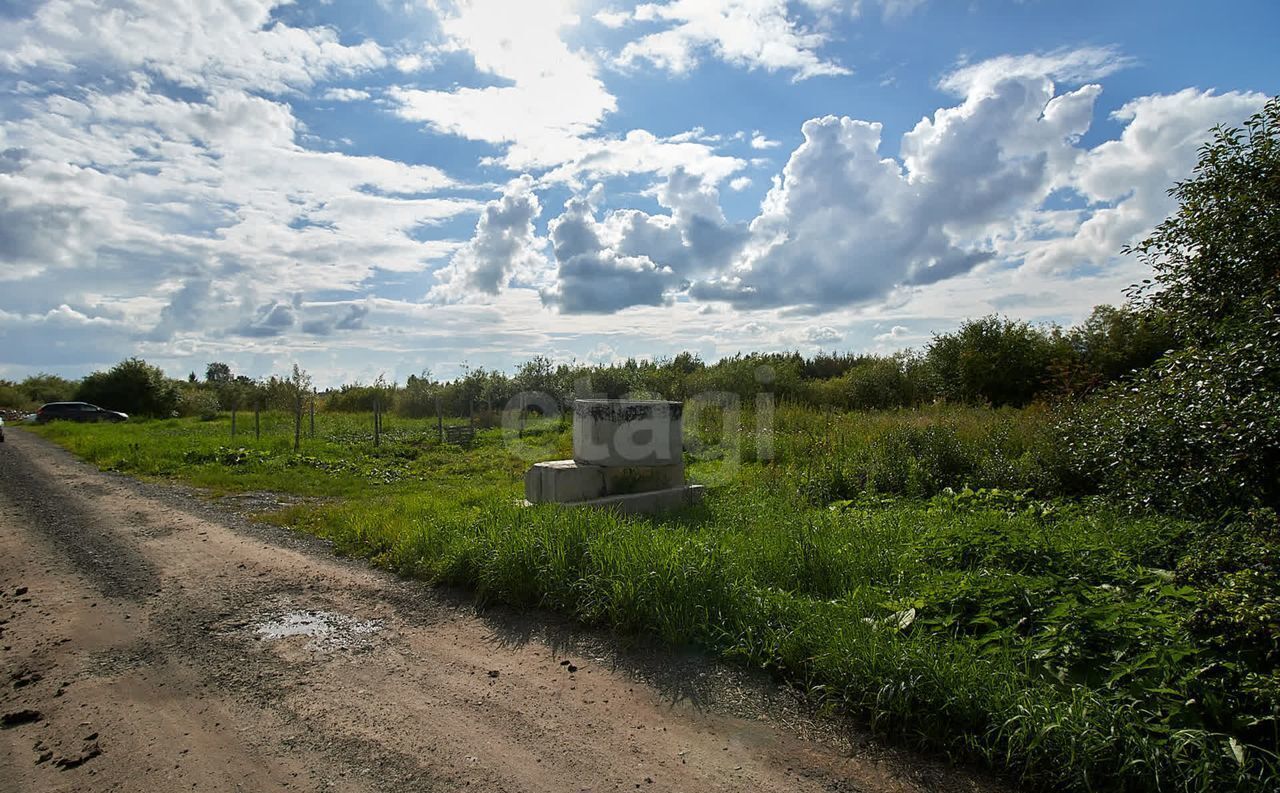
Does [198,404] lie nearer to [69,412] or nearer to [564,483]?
[69,412]

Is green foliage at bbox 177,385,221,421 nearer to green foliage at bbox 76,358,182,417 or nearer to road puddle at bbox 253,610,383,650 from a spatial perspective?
green foliage at bbox 76,358,182,417

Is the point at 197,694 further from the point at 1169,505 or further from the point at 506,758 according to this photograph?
the point at 1169,505

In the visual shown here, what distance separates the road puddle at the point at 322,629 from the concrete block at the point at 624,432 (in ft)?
12.0

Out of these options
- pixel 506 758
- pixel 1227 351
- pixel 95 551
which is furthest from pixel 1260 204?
pixel 95 551

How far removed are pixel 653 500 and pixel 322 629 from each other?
4244 millimetres

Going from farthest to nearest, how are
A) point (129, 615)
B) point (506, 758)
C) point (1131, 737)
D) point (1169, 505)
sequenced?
1. point (1169, 505)
2. point (129, 615)
3. point (506, 758)
4. point (1131, 737)

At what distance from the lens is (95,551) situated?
671 centimetres

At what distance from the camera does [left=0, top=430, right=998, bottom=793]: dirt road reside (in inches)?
115

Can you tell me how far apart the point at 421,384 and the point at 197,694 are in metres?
28.1

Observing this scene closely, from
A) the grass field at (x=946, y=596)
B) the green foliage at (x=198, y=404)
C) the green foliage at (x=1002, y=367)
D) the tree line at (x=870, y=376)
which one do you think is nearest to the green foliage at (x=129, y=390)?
the green foliage at (x=198, y=404)

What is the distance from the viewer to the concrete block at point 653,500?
25.2ft

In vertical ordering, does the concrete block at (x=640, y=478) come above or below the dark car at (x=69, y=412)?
below

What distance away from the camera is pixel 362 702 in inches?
140

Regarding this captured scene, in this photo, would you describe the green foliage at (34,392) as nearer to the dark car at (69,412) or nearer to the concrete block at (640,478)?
the dark car at (69,412)
